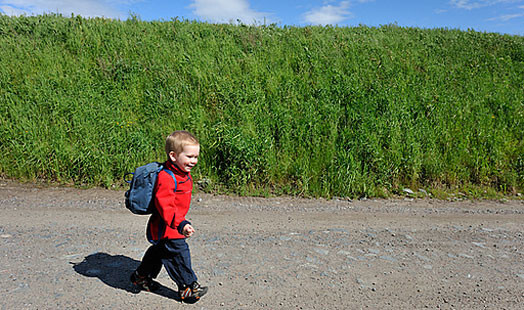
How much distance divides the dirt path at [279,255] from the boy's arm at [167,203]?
71cm

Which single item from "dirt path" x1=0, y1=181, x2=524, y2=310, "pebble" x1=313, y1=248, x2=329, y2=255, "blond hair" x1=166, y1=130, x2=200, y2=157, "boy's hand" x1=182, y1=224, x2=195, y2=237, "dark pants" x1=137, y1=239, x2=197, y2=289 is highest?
"blond hair" x1=166, y1=130, x2=200, y2=157

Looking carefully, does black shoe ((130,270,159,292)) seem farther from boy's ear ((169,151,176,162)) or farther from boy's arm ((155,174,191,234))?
boy's ear ((169,151,176,162))

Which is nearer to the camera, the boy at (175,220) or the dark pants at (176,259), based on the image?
the boy at (175,220)

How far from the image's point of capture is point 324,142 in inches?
321

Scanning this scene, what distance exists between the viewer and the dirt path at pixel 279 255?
11.6ft

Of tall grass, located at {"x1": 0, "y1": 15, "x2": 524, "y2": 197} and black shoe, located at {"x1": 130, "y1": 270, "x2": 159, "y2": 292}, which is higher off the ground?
tall grass, located at {"x1": 0, "y1": 15, "x2": 524, "y2": 197}

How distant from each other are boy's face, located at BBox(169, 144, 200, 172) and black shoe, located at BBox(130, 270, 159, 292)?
1057 mm

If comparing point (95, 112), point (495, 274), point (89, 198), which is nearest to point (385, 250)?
point (495, 274)

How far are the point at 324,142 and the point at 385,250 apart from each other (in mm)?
3750

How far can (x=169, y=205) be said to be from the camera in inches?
128

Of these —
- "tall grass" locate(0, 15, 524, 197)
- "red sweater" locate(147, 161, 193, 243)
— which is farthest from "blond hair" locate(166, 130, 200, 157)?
"tall grass" locate(0, 15, 524, 197)

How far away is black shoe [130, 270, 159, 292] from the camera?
11.7 ft

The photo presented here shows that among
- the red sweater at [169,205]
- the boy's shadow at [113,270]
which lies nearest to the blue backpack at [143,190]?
the red sweater at [169,205]

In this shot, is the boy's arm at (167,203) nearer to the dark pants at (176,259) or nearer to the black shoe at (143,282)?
the dark pants at (176,259)
